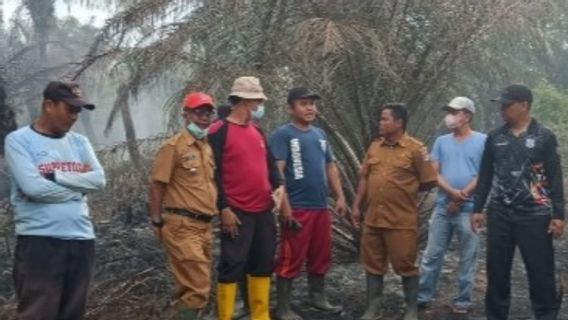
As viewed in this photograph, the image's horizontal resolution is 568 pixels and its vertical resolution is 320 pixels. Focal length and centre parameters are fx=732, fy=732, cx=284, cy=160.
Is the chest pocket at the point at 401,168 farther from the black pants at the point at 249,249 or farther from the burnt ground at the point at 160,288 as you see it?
the burnt ground at the point at 160,288

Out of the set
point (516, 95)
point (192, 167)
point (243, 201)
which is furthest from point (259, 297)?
point (516, 95)

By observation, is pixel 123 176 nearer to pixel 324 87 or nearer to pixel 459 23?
pixel 324 87

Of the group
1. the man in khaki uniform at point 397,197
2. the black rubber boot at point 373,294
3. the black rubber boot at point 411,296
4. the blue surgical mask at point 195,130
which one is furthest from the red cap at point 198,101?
the black rubber boot at point 411,296

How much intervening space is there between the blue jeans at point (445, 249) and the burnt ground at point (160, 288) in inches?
7.0

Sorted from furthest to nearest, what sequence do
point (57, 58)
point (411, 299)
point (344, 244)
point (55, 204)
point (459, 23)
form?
1. point (57, 58)
2. point (344, 244)
3. point (459, 23)
4. point (411, 299)
5. point (55, 204)

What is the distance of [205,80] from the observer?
6.71 metres

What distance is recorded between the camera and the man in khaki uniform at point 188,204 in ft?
16.0

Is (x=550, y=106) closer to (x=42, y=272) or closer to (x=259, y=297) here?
(x=259, y=297)

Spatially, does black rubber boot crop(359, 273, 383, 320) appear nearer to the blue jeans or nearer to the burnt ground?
the burnt ground

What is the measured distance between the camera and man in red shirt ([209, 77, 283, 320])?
5133mm

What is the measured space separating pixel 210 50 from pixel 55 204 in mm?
A: 3393

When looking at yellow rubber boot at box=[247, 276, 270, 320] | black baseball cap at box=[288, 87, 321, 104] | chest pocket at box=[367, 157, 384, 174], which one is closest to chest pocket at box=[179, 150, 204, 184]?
yellow rubber boot at box=[247, 276, 270, 320]

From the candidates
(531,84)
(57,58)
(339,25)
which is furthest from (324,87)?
(57,58)

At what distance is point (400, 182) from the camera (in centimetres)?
555
